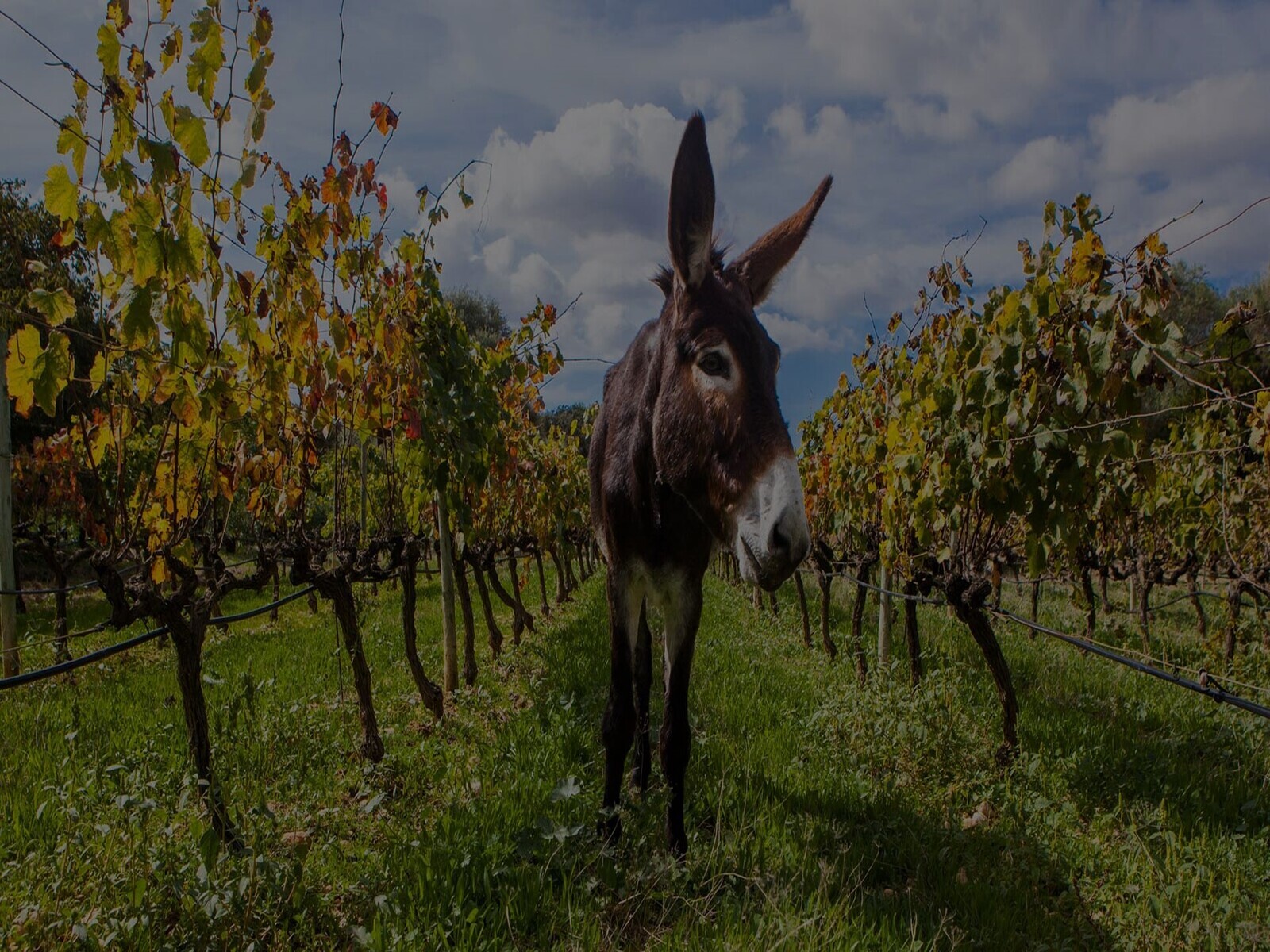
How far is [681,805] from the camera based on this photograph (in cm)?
335

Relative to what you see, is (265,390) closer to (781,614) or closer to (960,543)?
(960,543)

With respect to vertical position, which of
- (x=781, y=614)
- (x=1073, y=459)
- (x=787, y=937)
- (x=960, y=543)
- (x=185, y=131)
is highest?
(x=185, y=131)

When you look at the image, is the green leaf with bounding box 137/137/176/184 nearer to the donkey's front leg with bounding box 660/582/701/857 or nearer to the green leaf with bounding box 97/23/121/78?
the green leaf with bounding box 97/23/121/78

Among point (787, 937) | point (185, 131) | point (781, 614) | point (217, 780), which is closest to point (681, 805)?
point (787, 937)

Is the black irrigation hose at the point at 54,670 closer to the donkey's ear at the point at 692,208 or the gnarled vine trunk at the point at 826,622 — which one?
the donkey's ear at the point at 692,208

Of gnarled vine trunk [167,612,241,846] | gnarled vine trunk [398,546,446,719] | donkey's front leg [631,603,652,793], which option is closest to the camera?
gnarled vine trunk [167,612,241,846]

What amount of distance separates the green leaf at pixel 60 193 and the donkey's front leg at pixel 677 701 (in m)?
2.80

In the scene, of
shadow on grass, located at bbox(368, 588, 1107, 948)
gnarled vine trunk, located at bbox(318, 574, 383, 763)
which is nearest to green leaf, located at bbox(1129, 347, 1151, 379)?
shadow on grass, located at bbox(368, 588, 1107, 948)

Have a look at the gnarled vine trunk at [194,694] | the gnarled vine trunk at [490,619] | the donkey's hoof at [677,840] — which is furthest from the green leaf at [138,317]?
the gnarled vine trunk at [490,619]

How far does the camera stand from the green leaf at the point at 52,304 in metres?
2.00

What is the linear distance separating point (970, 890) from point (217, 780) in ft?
11.1

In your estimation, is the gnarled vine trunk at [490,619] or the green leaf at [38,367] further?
the gnarled vine trunk at [490,619]

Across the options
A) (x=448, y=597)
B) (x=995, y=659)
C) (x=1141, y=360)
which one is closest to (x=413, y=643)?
(x=448, y=597)

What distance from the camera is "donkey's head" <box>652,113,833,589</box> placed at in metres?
2.36
